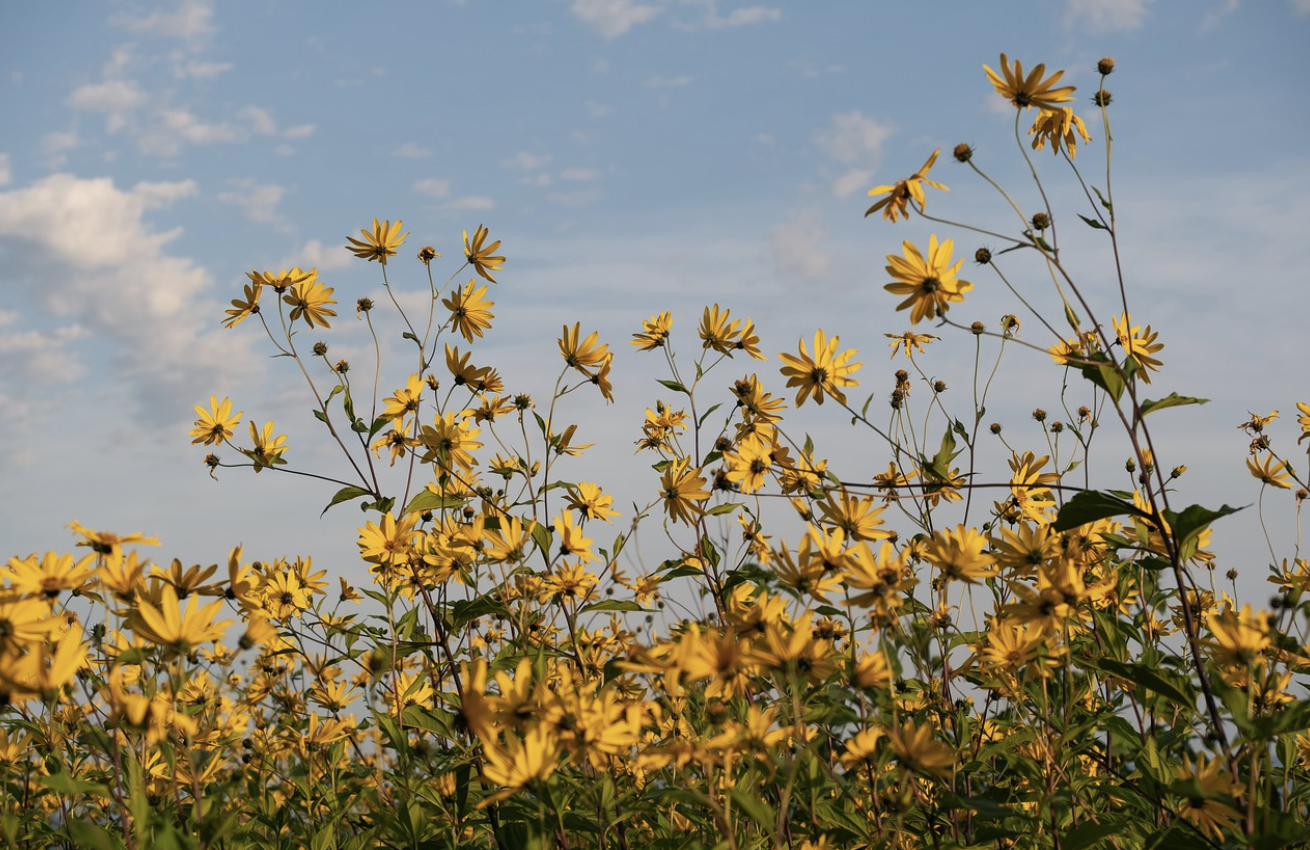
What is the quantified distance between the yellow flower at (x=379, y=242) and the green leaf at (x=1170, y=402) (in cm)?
364

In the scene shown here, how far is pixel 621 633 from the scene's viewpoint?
5617mm

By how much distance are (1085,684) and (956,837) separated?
740mm

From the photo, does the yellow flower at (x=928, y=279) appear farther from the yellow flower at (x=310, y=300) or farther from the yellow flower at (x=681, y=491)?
the yellow flower at (x=310, y=300)

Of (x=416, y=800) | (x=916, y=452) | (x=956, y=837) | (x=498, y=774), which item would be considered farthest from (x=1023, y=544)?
(x=416, y=800)

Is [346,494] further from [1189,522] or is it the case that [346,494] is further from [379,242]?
[1189,522]

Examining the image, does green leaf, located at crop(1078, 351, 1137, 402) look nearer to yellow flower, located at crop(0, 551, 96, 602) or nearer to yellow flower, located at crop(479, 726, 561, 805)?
yellow flower, located at crop(479, 726, 561, 805)

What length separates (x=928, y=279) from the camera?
9.55ft

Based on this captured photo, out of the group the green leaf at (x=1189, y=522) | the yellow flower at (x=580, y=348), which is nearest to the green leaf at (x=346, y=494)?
the yellow flower at (x=580, y=348)

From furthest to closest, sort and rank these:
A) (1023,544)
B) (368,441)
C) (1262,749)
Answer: (368,441) → (1023,544) → (1262,749)

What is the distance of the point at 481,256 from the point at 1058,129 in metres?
2.74

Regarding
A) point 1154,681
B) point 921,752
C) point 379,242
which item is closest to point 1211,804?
point 1154,681

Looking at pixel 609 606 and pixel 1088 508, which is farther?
pixel 609 606

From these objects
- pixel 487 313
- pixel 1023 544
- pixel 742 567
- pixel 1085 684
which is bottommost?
pixel 1085 684

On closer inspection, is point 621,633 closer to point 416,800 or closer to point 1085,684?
point 416,800
